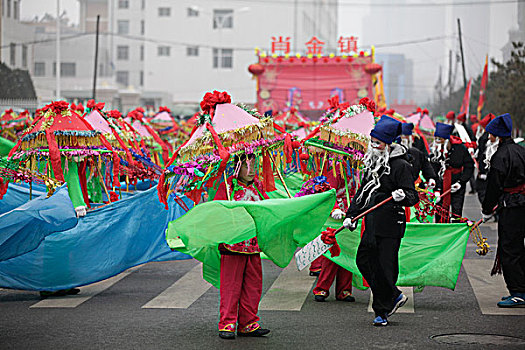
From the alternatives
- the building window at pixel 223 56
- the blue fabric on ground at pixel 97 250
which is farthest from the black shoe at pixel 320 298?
the building window at pixel 223 56

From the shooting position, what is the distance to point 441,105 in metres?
84.5

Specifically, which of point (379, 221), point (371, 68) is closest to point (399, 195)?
point (379, 221)

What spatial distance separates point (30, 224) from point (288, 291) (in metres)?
3.00

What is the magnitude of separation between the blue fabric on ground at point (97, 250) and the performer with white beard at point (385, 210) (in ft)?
10.00

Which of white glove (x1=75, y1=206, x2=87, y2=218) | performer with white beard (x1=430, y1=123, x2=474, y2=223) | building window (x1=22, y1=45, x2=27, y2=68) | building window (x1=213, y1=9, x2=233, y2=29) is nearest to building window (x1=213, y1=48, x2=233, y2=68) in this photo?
building window (x1=213, y1=9, x2=233, y2=29)

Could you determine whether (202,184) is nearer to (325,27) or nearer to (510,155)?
(510,155)

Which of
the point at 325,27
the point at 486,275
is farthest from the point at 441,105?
the point at 486,275

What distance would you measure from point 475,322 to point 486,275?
269 cm

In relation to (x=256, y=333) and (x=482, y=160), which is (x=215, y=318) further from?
(x=482, y=160)

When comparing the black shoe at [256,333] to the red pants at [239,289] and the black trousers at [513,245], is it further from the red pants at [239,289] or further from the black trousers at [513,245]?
the black trousers at [513,245]

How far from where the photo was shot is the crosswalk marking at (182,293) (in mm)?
8469

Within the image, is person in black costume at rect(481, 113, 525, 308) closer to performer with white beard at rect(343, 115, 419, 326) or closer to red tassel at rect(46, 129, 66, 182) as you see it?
performer with white beard at rect(343, 115, 419, 326)

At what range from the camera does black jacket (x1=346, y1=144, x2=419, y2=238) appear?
24.5ft

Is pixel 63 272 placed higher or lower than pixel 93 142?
lower
